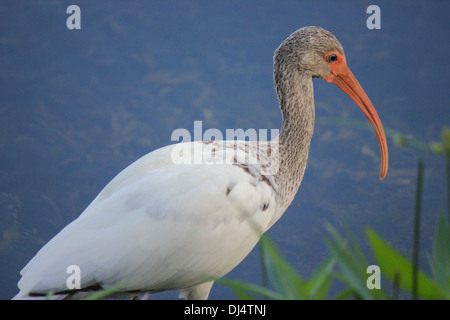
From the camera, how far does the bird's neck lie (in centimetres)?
137

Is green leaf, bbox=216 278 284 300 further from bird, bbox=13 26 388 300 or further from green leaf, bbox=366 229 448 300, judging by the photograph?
bird, bbox=13 26 388 300

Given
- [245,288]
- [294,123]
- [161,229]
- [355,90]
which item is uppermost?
[355,90]

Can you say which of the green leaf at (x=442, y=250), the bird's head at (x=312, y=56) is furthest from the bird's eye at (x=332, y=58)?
the green leaf at (x=442, y=250)

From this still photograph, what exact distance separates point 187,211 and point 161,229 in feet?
0.24

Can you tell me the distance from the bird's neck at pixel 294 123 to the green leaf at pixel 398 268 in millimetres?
1085

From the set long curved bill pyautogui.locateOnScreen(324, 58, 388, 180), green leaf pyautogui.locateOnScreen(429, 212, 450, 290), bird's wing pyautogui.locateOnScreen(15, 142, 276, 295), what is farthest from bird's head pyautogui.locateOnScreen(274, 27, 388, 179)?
green leaf pyautogui.locateOnScreen(429, 212, 450, 290)

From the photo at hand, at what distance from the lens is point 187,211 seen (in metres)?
1.11

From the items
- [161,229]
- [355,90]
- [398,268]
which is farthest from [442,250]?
[355,90]

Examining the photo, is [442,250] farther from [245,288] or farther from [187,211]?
[187,211]

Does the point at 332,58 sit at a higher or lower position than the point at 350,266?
higher

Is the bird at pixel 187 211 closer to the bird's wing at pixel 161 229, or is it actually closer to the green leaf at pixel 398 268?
the bird's wing at pixel 161 229

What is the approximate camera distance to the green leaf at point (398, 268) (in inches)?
10.0

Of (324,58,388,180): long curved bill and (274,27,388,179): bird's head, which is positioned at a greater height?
(274,27,388,179): bird's head
